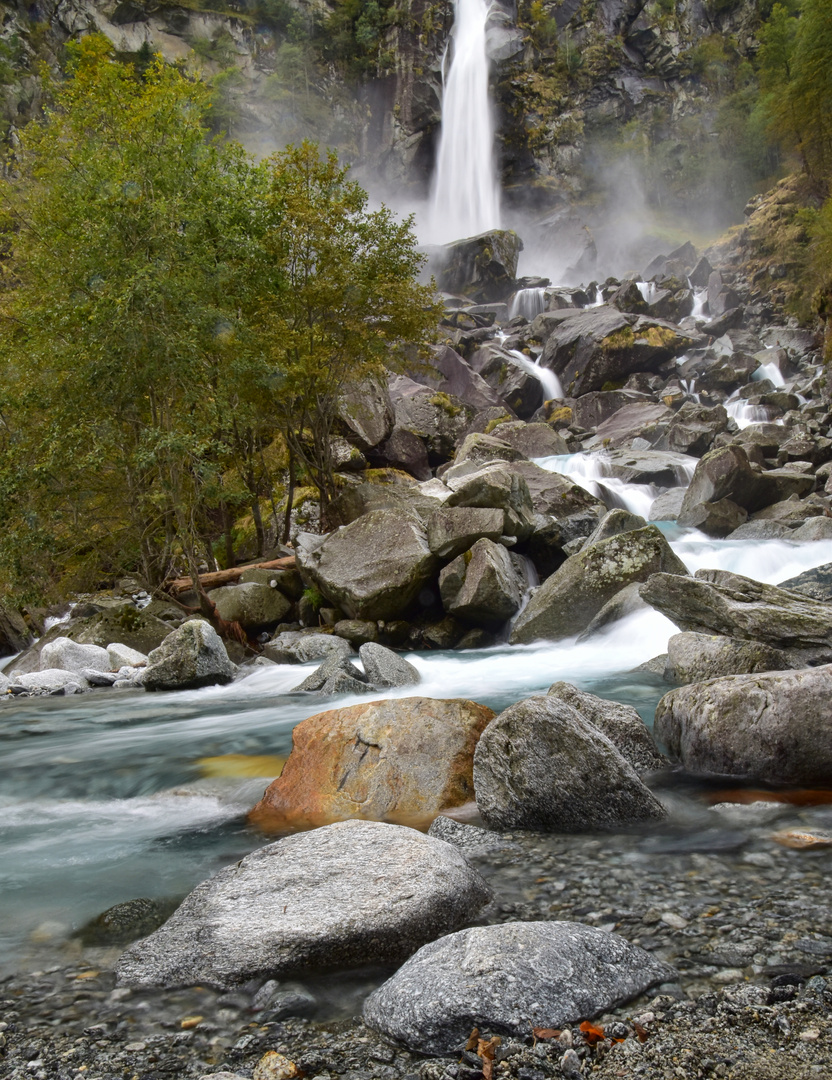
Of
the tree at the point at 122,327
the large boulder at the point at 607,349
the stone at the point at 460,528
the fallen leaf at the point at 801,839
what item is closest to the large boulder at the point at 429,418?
the tree at the point at 122,327

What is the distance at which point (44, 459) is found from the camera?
515 inches

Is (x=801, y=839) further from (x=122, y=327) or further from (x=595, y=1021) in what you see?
(x=122, y=327)

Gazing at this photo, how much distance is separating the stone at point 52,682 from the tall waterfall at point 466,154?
68102 mm

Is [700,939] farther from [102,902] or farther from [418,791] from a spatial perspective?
[102,902]

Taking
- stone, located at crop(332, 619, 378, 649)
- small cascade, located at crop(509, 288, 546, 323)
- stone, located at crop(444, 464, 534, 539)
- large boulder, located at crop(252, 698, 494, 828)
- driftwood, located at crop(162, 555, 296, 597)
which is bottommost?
large boulder, located at crop(252, 698, 494, 828)

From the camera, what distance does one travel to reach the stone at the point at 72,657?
1240 centimetres

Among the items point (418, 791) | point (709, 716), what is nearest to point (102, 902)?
point (418, 791)

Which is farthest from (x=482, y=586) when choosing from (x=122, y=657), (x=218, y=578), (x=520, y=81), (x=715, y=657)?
(x=520, y=81)

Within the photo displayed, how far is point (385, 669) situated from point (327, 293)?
10.1 metres

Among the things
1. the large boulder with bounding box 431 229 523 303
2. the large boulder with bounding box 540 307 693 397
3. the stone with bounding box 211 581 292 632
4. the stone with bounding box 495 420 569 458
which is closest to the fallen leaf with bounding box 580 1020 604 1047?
the stone with bounding box 211 581 292 632

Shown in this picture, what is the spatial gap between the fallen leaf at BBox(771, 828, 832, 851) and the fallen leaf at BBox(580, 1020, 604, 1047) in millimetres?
2032

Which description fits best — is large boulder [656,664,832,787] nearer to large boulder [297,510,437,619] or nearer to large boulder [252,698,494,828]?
large boulder [252,698,494,828]

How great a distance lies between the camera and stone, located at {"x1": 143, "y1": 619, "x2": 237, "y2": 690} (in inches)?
430

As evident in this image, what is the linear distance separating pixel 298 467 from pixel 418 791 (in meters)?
16.4
